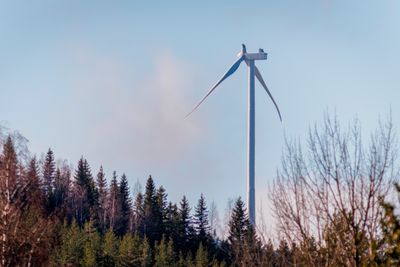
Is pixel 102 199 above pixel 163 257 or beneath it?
above

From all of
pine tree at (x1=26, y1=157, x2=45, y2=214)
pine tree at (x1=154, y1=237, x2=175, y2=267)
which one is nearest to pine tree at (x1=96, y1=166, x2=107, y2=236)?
pine tree at (x1=154, y1=237, x2=175, y2=267)

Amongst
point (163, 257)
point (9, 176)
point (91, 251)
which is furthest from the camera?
point (163, 257)

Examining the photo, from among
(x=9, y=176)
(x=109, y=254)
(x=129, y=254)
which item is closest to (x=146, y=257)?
(x=129, y=254)

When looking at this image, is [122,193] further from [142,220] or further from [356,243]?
[356,243]

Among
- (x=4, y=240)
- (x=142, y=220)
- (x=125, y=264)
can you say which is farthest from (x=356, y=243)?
(x=142, y=220)

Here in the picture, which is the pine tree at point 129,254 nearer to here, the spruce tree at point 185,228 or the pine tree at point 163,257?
the pine tree at point 163,257

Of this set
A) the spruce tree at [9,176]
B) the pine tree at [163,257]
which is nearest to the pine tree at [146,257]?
the pine tree at [163,257]

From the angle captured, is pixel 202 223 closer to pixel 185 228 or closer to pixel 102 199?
pixel 185 228

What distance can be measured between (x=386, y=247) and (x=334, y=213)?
2128mm

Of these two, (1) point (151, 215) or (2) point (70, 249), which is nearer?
(2) point (70, 249)

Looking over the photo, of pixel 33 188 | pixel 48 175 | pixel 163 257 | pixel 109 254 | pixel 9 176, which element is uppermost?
pixel 48 175

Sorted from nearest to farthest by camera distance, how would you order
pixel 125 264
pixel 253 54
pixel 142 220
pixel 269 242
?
pixel 269 242 → pixel 125 264 → pixel 253 54 → pixel 142 220

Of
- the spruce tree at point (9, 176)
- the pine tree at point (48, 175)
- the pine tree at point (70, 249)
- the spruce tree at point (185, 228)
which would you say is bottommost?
the spruce tree at point (9, 176)

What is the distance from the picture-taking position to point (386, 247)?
10234mm
